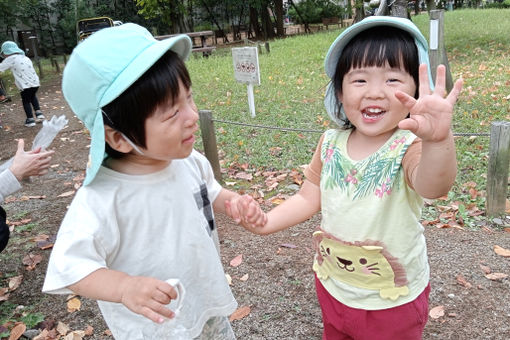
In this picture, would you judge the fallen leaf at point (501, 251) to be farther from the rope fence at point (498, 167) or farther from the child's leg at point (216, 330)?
the child's leg at point (216, 330)

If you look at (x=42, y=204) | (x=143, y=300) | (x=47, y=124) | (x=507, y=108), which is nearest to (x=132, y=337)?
(x=143, y=300)

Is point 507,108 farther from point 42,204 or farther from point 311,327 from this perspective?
point 42,204

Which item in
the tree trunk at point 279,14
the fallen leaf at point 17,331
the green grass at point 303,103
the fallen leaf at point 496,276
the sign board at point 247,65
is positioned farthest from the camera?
the tree trunk at point 279,14

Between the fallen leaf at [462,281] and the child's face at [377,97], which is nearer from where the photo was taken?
the child's face at [377,97]

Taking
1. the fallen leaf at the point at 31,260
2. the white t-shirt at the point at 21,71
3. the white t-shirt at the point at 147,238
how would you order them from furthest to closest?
1. the white t-shirt at the point at 21,71
2. the fallen leaf at the point at 31,260
3. the white t-shirt at the point at 147,238

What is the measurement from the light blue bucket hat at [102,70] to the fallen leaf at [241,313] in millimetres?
1723

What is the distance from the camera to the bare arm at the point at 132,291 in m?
1.18

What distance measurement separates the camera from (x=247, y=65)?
21.6ft

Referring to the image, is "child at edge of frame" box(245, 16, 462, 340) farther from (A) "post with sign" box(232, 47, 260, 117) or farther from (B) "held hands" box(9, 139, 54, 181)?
(A) "post with sign" box(232, 47, 260, 117)

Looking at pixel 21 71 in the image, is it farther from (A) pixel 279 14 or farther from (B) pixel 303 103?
(A) pixel 279 14

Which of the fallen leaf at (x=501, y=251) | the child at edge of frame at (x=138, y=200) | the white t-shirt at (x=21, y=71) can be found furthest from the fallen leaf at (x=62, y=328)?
the white t-shirt at (x=21, y=71)

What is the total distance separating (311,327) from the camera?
99.8 inches

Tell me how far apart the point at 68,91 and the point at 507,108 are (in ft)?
19.2

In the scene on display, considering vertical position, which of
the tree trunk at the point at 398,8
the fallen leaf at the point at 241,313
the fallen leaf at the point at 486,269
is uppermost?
the tree trunk at the point at 398,8
